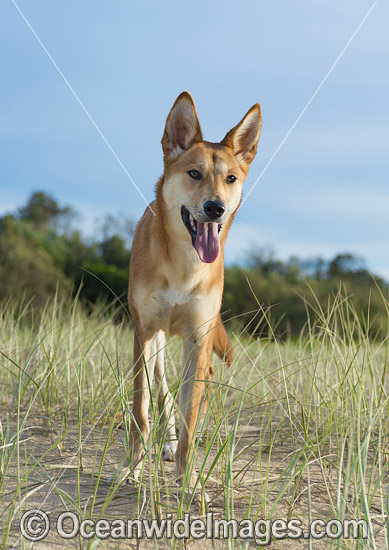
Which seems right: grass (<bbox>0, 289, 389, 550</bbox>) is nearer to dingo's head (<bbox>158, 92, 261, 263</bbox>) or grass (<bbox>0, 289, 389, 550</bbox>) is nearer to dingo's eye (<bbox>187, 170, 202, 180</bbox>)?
dingo's head (<bbox>158, 92, 261, 263</bbox>)

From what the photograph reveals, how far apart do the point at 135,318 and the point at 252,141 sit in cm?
150

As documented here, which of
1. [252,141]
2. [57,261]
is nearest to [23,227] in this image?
[57,261]

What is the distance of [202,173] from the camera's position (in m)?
3.82

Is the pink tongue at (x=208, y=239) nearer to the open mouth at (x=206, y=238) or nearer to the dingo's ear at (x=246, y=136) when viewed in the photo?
the open mouth at (x=206, y=238)

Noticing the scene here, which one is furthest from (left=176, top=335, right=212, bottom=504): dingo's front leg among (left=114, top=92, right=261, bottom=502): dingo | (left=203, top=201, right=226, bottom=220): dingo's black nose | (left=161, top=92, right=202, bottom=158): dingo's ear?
(left=161, top=92, right=202, bottom=158): dingo's ear

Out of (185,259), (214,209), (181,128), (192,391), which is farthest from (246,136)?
(192,391)

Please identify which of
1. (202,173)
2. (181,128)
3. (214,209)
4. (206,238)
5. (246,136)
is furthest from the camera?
(246,136)

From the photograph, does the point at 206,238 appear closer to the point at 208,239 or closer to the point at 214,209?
the point at 208,239

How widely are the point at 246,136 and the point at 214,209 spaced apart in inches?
34.8

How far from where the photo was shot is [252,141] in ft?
13.8

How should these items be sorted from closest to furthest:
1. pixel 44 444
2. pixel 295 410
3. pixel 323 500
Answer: pixel 323 500 → pixel 44 444 → pixel 295 410

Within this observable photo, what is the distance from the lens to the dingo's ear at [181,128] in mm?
3871

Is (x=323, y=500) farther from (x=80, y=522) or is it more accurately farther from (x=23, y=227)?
(x=23, y=227)

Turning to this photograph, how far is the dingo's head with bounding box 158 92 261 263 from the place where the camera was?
3674 mm
